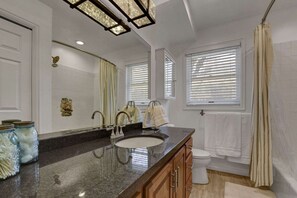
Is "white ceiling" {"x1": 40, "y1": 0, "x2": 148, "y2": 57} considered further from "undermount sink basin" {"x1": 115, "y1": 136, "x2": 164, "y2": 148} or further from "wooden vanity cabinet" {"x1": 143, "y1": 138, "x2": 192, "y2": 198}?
"wooden vanity cabinet" {"x1": 143, "y1": 138, "x2": 192, "y2": 198}

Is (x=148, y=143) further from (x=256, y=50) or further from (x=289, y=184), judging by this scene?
(x=256, y=50)

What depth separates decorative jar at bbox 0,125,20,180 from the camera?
0.52 meters

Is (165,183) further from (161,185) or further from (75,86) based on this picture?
(75,86)

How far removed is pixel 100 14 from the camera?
1.16 m

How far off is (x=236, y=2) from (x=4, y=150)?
103 inches

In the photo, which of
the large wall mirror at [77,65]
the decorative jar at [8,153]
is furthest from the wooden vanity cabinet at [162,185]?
the large wall mirror at [77,65]

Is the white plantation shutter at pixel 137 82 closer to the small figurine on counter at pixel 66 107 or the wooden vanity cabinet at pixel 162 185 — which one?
the small figurine on counter at pixel 66 107

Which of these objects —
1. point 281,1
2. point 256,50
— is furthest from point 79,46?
point 281,1

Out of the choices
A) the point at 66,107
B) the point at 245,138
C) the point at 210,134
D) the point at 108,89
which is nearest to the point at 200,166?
the point at 210,134

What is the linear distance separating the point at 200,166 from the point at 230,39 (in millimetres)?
1981

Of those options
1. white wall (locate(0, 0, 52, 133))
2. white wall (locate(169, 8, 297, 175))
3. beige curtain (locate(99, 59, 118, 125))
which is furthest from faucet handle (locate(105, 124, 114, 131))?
white wall (locate(169, 8, 297, 175))

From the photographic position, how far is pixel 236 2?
1956 millimetres

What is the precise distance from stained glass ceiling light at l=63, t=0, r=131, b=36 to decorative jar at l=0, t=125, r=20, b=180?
32.7 inches

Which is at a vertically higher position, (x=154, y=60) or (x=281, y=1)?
(x=281, y=1)
